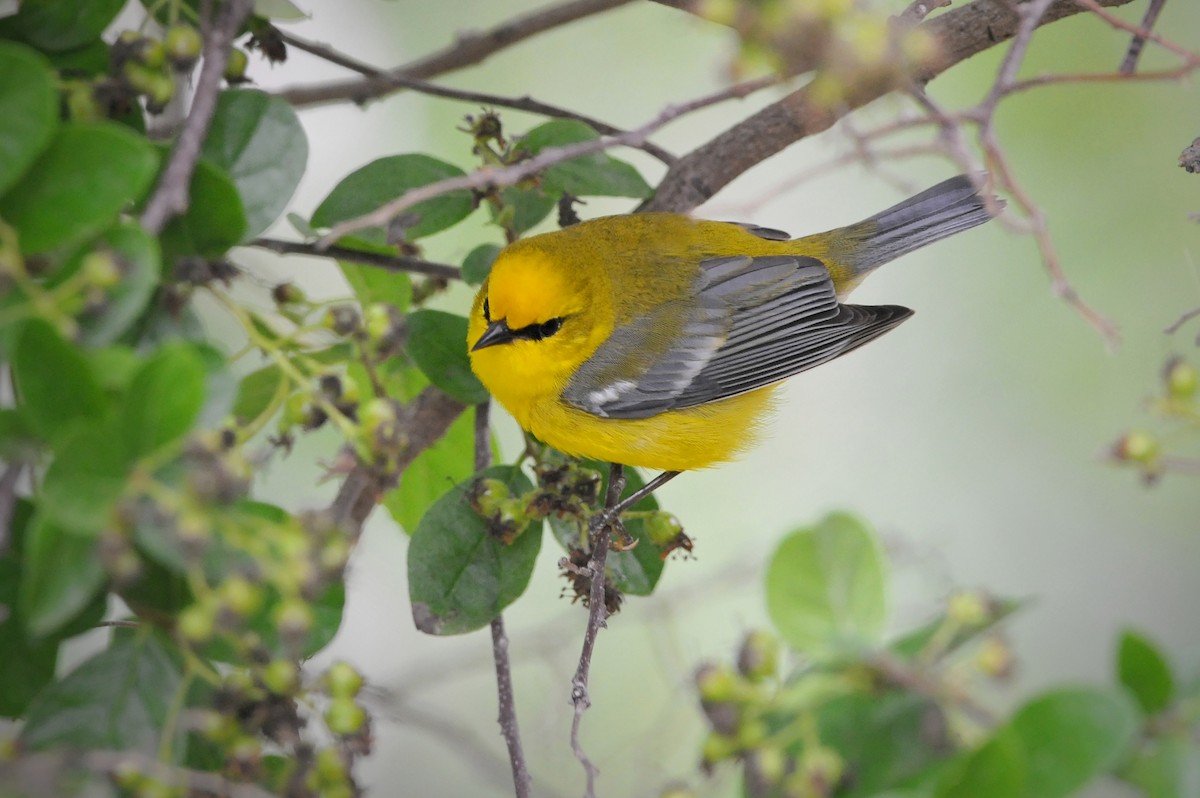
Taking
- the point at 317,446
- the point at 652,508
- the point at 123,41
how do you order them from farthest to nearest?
the point at 317,446, the point at 652,508, the point at 123,41

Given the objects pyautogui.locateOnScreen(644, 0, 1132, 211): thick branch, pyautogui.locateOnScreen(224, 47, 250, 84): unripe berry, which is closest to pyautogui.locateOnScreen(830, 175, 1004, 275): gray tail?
pyautogui.locateOnScreen(644, 0, 1132, 211): thick branch

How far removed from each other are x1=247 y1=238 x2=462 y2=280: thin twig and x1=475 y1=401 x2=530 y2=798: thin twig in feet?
0.89

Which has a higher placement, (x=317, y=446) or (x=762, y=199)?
(x=317, y=446)

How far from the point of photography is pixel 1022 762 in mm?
966

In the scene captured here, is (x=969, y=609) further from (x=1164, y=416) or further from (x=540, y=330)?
(x=540, y=330)

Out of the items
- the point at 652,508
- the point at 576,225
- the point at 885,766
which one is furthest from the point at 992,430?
the point at 885,766

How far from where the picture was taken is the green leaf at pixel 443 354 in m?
1.96

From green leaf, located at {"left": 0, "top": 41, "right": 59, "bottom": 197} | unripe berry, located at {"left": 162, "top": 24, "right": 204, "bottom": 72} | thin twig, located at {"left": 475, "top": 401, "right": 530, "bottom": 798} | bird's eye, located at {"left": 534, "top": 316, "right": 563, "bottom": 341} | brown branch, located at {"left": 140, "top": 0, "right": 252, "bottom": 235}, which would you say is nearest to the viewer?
green leaf, located at {"left": 0, "top": 41, "right": 59, "bottom": 197}

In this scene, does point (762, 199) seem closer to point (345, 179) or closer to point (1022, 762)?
point (1022, 762)

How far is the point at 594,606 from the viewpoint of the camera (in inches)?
66.9

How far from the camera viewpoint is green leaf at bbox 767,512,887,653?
1.30 m

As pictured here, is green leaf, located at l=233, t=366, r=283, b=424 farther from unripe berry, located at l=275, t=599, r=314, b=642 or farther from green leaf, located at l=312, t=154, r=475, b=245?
unripe berry, located at l=275, t=599, r=314, b=642

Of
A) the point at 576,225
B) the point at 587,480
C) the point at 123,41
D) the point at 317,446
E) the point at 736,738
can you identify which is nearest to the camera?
the point at 736,738

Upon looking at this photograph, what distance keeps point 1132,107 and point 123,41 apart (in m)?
3.56
